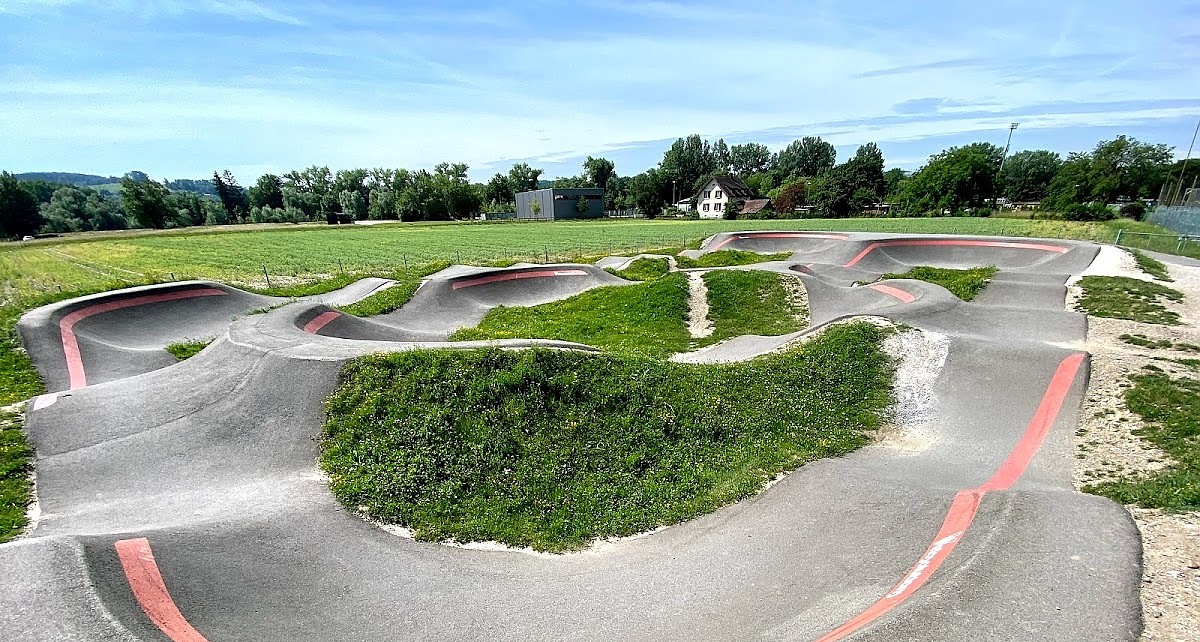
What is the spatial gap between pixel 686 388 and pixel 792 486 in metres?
3.10

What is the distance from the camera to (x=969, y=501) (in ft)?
23.3

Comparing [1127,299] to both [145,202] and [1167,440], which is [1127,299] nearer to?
[1167,440]

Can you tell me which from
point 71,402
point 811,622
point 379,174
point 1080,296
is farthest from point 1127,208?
point 379,174

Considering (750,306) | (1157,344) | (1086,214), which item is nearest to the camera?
(1157,344)

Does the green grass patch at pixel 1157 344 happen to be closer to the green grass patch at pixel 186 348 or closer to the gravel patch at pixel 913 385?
the gravel patch at pixel 913 385

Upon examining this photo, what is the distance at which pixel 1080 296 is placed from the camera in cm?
1869

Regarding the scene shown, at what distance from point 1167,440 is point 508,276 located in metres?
24.3

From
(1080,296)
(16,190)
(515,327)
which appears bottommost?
(515,327)

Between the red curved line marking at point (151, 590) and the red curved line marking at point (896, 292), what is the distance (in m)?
20.5

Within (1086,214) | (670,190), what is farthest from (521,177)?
(1086,214)

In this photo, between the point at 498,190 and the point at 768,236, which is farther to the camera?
the point at 498,190

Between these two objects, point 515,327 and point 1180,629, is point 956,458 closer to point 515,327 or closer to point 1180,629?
point 1180,629

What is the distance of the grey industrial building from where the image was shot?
10506cm

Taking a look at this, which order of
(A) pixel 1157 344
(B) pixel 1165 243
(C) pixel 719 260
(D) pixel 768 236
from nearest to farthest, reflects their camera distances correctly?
1. (A) pixel 1157 344
2. (B) pixel 1165 243
3. (C) pixel 719 260
4. (D) pixel 768 236
